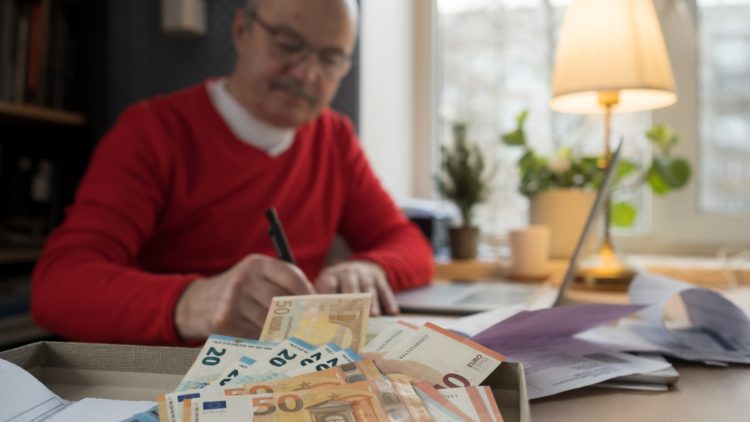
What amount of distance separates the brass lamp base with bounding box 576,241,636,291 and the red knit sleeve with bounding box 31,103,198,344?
776 mm

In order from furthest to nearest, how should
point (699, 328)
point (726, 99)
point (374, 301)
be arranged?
1. point (726, 99)
2. point (374, 301)
3. point (699, 328)

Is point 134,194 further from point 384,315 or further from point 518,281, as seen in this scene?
point 518,281

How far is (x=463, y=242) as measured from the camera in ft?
5.67

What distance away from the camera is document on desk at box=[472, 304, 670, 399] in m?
0.60

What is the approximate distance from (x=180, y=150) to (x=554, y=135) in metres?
1.32

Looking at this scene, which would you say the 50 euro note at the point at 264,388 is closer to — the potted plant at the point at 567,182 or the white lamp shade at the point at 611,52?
the white lamp shade at the point at 611,52

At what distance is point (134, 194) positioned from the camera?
1266 mm

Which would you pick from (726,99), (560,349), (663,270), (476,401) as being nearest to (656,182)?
(663,270)

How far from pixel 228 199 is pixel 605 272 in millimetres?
833

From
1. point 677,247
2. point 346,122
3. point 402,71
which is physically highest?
point 402,71

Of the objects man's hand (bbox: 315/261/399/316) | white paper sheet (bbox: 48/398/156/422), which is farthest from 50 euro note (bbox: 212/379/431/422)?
man's hand (bbox: 315/261/399/316)

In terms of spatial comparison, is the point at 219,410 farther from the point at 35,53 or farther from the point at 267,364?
the point at 35,53

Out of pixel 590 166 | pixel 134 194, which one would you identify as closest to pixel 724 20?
pixel 590 166

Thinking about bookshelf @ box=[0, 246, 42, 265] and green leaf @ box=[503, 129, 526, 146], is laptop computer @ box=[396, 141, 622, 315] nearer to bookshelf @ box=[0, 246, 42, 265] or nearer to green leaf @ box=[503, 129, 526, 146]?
green leaf @ box=[503, 129, 526, 146]
